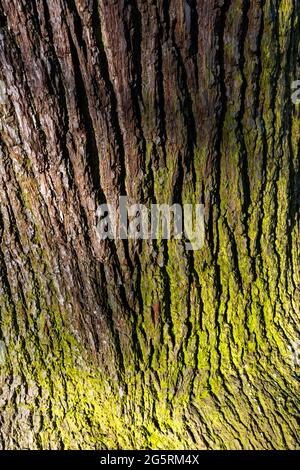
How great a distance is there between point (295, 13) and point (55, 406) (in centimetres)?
183

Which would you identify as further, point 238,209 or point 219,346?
point 219,346

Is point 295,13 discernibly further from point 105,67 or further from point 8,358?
point 8,358

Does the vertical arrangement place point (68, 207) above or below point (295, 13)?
below

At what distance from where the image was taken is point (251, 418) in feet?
6.15

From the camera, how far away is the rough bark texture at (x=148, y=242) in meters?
1.40

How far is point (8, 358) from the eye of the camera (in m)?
1.91

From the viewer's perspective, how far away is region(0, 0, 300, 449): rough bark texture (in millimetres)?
1402

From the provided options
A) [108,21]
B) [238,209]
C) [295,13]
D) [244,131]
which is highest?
[295,13]

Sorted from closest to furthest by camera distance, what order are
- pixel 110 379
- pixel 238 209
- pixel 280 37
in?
pixel 280 37 < pixel 238 209 < pixel 110 379

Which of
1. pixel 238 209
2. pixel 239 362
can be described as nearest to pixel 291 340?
pixel 239 362

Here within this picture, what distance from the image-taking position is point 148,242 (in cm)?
171

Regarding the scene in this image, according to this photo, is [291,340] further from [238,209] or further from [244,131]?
[244,131]

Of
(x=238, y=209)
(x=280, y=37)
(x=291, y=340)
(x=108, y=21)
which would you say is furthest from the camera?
(x=291, y=340)

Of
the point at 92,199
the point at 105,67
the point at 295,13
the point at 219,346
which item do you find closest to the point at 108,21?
the point at 105,67
